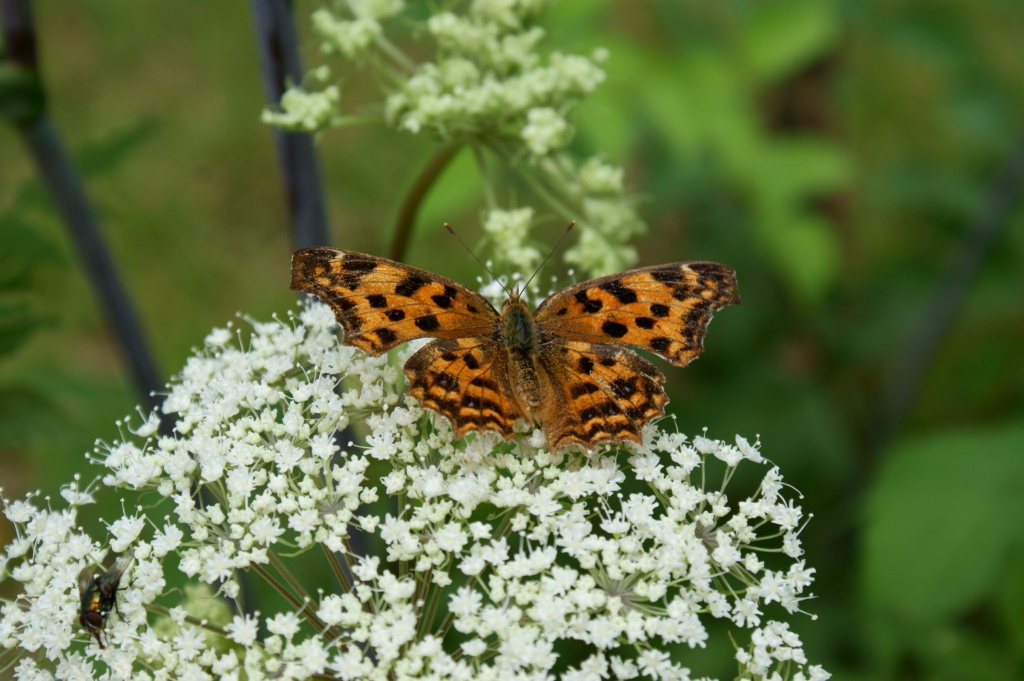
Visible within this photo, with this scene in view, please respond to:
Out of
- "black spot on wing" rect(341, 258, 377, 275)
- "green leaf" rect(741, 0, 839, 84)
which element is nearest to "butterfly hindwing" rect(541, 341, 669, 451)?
"black spot on wing" rect(341, 258, 377, 275)

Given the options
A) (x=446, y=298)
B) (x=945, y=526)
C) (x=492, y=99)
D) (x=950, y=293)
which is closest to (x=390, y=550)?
(x=446, y=298)

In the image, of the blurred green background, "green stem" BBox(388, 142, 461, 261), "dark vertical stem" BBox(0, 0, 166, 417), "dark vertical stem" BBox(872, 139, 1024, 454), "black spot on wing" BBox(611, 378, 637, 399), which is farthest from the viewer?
"dark vertical stem" BBox(872, 139, 1024, 454)

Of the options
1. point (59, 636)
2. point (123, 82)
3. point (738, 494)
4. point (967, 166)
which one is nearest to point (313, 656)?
point (59, 636)

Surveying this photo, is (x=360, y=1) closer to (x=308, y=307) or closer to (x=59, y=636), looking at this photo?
(x=308, y=307)

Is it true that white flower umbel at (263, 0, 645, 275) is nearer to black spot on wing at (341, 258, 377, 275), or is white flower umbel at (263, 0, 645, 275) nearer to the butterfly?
the butterfly

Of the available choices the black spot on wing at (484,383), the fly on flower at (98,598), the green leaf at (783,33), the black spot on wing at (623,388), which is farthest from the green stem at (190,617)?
the green leaf at (783,33)

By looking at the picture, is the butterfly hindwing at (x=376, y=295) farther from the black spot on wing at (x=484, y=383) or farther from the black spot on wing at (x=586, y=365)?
the black spot on wing at (x=586, y=365)
